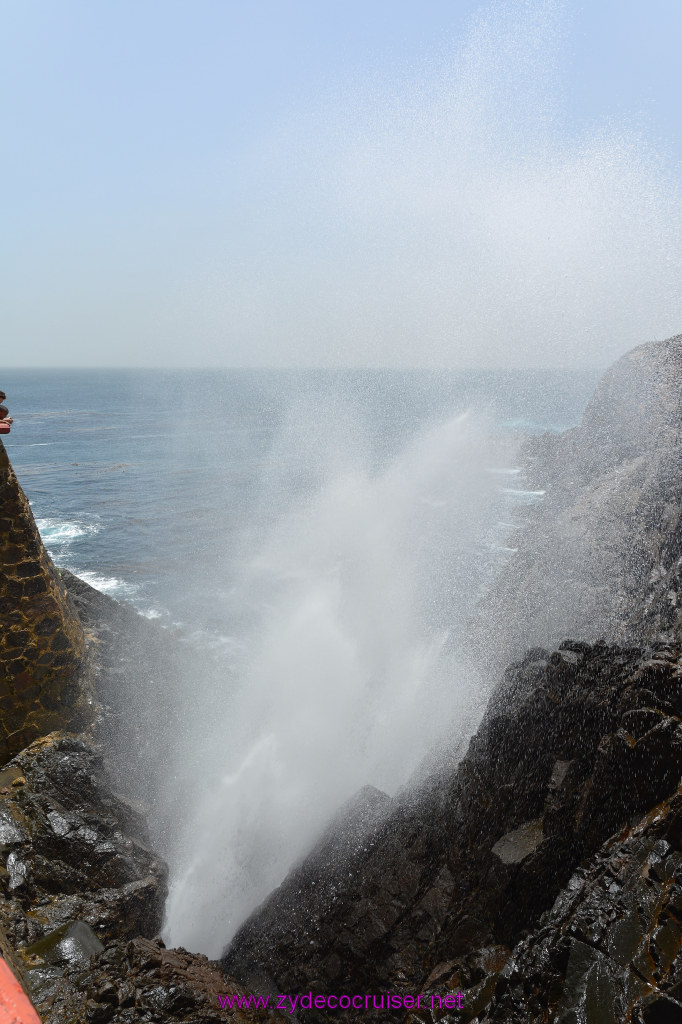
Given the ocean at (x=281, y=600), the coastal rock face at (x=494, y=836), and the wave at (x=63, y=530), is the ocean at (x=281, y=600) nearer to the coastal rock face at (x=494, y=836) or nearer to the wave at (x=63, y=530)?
the wave at (x=63, y=530)

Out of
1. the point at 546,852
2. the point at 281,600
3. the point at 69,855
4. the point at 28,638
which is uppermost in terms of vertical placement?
the point at 28,638

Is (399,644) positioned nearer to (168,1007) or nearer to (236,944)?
(236,944)

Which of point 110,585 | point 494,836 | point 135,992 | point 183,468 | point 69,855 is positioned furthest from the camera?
point 183,468

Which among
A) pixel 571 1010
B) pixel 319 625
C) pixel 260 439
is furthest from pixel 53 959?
pixel 260 439

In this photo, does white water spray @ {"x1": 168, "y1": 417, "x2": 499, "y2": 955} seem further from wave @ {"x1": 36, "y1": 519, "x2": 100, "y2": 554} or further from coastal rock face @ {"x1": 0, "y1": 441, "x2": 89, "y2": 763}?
wave @ {"x1": 36, "y1": 519, "x2": 100, "y2": 554}

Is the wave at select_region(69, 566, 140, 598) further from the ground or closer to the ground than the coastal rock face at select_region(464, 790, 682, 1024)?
closer to the ground

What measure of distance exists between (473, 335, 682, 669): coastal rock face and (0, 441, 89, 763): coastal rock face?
33.0 ft

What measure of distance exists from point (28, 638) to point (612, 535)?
12524 millimetres

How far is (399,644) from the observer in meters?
20.6

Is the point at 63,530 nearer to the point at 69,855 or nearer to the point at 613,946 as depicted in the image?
the point at 69,855

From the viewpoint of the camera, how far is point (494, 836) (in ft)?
26.2

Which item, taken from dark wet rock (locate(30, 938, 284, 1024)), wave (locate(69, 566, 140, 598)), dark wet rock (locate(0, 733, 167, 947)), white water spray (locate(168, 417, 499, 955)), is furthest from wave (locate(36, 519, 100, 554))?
dark wet rock (locate(30, 938, 284, 1024))

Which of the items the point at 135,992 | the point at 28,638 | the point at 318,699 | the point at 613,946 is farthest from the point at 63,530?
the point at 613,946

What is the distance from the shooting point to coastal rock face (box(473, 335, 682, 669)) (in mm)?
10844
